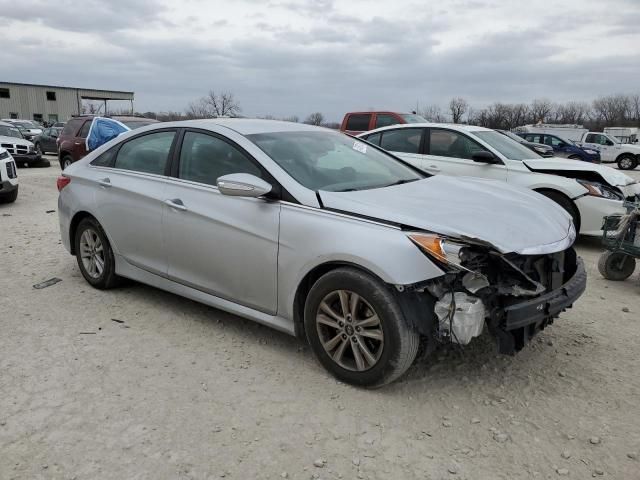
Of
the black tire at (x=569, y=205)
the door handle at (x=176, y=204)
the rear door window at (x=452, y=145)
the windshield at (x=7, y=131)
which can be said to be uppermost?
the rear door window at (x=452, y=145)

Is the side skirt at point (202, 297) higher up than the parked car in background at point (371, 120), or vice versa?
the parked car in background at point (371, 120)

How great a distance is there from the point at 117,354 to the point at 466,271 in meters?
2.45

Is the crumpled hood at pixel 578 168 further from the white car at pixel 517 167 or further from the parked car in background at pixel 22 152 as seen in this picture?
the parked car in background at pixel 22 152

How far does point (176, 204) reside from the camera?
4109 mm

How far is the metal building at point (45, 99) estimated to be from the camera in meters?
64.8

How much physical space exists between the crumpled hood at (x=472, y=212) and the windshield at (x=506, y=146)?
403cm

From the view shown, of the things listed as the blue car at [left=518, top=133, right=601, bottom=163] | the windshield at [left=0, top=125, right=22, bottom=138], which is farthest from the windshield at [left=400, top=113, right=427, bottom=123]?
the windshield at [left=0, top=125, right=22, bottom=138]

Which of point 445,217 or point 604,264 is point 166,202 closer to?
point 445,217

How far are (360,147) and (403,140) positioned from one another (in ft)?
14.0

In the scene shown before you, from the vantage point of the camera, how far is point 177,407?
313 centimetres

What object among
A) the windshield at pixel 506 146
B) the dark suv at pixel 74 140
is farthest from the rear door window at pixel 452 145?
the dark suv at pixel 74 140

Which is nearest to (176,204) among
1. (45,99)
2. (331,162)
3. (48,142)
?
(331,162)

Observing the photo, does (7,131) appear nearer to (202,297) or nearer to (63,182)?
(63,182)

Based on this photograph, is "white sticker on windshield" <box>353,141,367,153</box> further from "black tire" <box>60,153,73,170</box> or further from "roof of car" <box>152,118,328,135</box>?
"black tire" <box>60,153,73,170</box>
